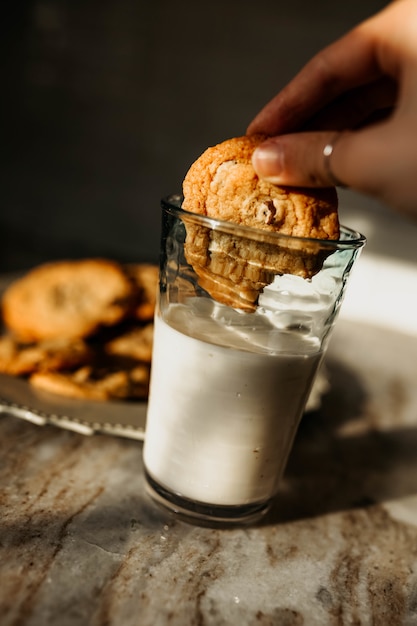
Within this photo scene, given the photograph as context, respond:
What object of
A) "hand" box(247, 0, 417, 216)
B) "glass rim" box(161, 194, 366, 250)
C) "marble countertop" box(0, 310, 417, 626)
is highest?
"hand" box(247, 0, 417, 216)

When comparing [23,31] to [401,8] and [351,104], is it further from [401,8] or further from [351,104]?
[401,8]

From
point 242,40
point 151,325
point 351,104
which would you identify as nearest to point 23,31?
point 242,40

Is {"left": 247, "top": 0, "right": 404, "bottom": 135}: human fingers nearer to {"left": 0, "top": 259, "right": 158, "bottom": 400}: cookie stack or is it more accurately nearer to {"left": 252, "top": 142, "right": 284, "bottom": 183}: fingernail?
{"left": 252, "top": 142, "right": 284, "bottom": 183}: fingernail

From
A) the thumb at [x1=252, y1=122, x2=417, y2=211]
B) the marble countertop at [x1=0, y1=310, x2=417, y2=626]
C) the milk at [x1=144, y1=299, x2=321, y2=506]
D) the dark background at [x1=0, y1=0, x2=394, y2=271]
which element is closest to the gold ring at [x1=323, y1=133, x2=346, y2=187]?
the thumb at [x1=252, y1=122, x2=417, y2=211]

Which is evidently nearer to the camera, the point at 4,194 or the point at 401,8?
the point at 401,8

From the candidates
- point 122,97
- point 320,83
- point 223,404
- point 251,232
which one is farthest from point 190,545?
point 122,97

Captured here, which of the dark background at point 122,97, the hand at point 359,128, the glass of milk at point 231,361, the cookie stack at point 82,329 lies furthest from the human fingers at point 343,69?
the dark background at point 122,97

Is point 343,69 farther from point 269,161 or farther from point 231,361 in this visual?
point 231,361
